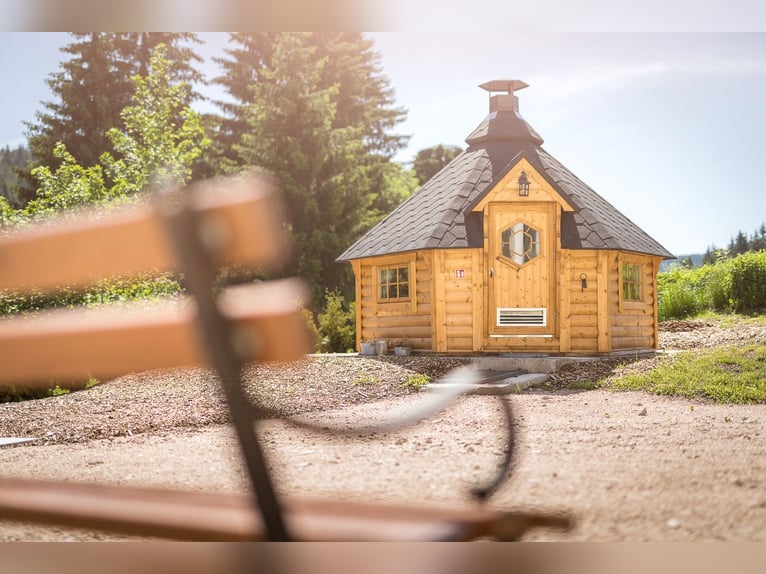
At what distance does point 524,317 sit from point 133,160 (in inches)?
192

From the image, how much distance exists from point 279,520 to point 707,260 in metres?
5.79

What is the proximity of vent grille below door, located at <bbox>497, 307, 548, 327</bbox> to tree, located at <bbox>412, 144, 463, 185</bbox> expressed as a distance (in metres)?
10.3

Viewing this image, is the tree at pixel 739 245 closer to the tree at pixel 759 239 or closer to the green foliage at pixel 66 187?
the tree at pixel 759 239

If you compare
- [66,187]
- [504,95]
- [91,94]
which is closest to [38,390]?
[66,187]

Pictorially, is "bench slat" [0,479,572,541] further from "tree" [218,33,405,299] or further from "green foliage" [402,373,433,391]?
"tree" [218,33,405,299]

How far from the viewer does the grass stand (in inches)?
224

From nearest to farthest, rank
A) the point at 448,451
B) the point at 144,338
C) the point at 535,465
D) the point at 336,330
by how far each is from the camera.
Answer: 1. the point at 144,338
2. the point at 535,465
3. the point at 448,451
4. the point at 336,330

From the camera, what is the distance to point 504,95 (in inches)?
367

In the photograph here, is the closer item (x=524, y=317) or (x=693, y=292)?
(x=524, y=317)

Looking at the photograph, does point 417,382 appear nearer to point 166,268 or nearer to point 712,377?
point 712,377

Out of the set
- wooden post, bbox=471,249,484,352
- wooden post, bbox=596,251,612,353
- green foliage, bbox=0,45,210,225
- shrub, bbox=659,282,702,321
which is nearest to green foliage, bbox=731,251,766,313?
shrub, bbox=659,282,702,321

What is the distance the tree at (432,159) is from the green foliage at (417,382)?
1174cm

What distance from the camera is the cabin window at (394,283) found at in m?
8.77
